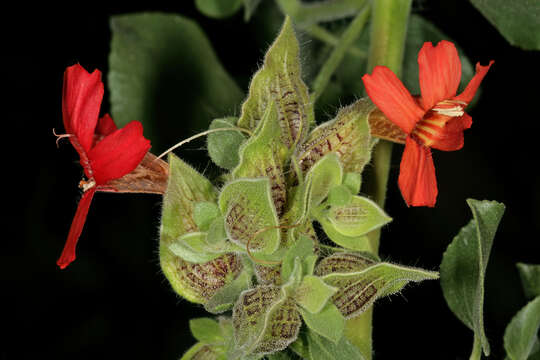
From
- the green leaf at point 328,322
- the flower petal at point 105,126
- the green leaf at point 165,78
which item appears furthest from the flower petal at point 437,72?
the green leaf at point 165,78

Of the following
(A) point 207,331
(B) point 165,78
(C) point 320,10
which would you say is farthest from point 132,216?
(A) point 207,331

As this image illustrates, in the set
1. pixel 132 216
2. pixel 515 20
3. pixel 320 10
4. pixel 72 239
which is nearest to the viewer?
pixel 72 239

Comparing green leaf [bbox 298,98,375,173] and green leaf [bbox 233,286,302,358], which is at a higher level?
green leaf [bbox 298,98,375,173]

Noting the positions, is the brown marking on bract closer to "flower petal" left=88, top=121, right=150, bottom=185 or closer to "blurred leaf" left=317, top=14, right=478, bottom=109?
"flower petal" left=88, top=121, right=150, bottom=185

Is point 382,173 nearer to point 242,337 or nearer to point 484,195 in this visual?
point 242,337

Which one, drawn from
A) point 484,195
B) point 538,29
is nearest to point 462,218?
point 484,195

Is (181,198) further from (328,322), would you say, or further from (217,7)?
(217,7)

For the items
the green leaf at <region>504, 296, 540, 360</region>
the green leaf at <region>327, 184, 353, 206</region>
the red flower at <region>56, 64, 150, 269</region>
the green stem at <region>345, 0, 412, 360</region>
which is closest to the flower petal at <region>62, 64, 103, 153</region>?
the red flower at <region>56, 64, 150, 269</region>

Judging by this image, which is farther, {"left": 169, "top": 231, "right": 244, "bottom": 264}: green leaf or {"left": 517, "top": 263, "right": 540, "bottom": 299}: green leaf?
{"left": 517, "top": 263, "right": 540, "bottom": 299}: green leaf
